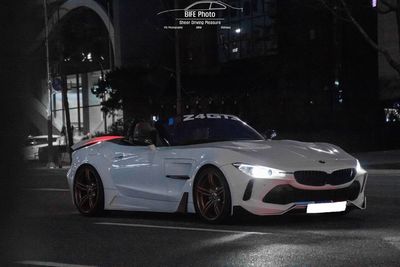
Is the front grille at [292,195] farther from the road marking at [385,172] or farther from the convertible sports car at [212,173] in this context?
the road marking at [385,172]

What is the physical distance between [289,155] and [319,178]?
438mm

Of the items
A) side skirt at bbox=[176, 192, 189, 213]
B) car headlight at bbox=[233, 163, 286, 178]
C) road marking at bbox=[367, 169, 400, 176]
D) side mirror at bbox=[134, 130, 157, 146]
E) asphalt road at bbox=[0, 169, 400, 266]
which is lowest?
road marking at bbox=[367, 169, 400, 176]

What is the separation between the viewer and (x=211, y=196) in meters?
7.61

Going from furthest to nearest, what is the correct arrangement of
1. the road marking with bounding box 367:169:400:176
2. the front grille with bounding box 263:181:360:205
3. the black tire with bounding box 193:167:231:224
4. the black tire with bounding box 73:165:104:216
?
1. the road marking with bounding box 367:169:400:176
2. the black tire with bounding box 73:165:104:216
3. the black tire with bounding box 193:167:231:224
4. the front grille with bounding box 263:181:360:205

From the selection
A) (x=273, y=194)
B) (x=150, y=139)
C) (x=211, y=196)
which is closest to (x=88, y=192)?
(x=150, y=139)

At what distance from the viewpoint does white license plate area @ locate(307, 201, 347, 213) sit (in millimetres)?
7273

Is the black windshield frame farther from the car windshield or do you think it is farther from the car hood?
the car hood

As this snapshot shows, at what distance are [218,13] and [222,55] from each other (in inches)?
162

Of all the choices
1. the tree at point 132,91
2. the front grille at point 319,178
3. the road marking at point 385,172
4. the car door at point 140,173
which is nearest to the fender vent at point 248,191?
the front grille at point 319,178

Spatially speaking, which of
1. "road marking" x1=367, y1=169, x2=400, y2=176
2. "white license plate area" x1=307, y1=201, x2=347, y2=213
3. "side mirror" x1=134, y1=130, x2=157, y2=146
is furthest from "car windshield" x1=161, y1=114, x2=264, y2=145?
"road marking" x1=367, y1=169, x2=400, y2=176

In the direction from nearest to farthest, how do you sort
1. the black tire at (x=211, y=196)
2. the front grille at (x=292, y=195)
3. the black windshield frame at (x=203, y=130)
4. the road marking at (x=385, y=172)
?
1. the front grille at (x=292, y=195)
2. the black tire at (x=211, y=196)
3. the black windshield frame at (x=203, y=130)
4. the road marking at (x=385, y=172)

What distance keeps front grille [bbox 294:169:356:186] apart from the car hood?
0.06 meters

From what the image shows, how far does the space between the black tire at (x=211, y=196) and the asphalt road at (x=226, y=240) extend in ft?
0.46

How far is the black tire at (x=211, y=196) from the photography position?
7.44 metres
